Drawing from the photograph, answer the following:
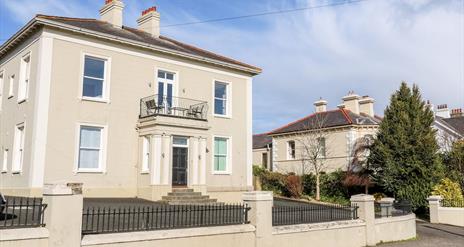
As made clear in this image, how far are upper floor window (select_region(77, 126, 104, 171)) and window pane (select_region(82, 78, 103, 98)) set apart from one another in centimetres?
144

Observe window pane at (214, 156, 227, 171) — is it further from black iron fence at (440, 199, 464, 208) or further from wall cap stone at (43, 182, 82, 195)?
wall cap stone at (43, 182, 82, 195)

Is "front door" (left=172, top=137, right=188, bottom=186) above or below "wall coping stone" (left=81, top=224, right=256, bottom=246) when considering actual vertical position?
above

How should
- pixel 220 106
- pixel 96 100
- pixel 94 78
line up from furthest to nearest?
pixel 220 106, pixel 94 78, pixel 96 100

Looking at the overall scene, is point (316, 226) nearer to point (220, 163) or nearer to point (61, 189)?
point (61, 189)

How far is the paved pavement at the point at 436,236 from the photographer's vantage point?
49.5 ft

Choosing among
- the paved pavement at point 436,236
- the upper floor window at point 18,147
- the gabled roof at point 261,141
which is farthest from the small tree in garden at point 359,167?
the upper floor window at point 18,147

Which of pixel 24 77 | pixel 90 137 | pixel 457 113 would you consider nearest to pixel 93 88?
pixel 90 137

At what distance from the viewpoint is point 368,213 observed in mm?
14688

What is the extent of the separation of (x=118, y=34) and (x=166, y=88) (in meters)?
3.34

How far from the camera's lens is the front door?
2119 centimetres

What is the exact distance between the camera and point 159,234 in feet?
31.7

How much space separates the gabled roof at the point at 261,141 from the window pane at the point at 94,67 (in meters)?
22.7

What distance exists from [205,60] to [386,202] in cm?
1163

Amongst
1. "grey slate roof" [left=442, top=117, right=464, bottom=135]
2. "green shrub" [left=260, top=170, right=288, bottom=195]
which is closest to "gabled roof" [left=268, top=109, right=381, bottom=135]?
"green shrub" [left=260, top=170, right=288, bottom=195]
